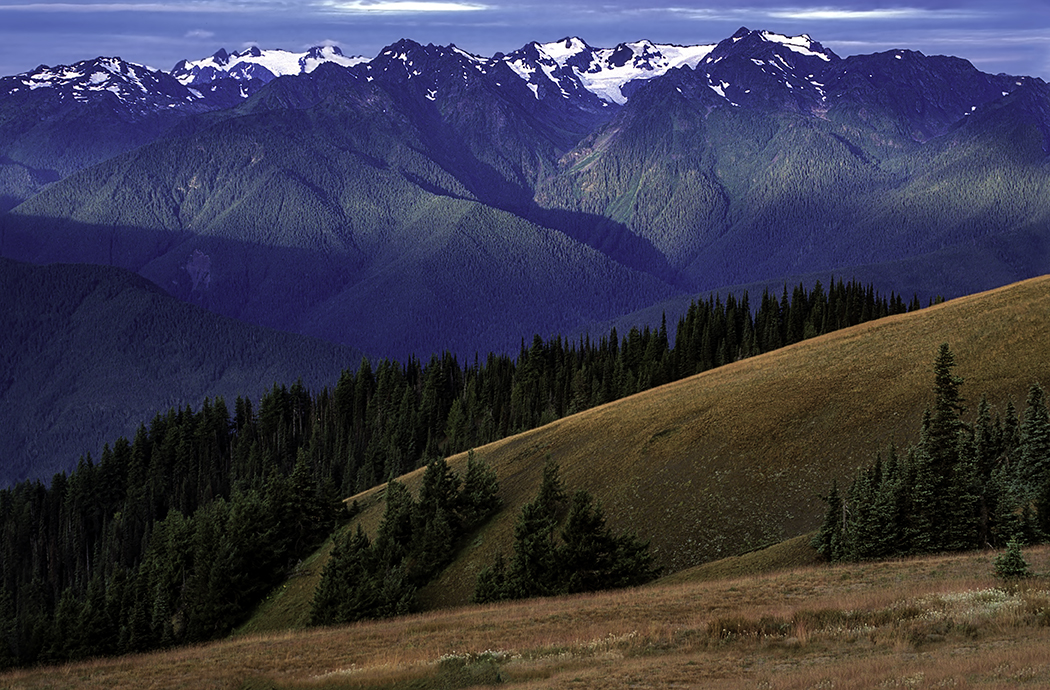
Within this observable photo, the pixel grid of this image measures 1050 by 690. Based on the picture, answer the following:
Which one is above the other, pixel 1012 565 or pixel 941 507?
pixel 1012 565

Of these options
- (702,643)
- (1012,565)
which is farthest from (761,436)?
(702,643)

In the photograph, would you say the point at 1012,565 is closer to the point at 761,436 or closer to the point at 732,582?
the point at 732,582

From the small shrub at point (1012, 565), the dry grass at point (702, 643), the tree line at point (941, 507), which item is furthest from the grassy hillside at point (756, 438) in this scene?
the small shrub at point (1012, 565)

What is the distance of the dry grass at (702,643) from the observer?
2900 cm

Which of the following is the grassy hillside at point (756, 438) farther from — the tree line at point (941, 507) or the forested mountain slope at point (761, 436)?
the tree line at point (941, 507)

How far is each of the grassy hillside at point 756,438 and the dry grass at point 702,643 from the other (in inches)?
522

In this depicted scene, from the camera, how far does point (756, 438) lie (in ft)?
242

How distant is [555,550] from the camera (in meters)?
58.7

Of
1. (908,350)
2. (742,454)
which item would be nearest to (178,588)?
(742,454)

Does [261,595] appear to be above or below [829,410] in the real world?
below

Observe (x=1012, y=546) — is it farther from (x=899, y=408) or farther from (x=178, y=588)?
(x=178, y=588)

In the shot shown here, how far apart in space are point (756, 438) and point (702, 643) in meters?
40.7

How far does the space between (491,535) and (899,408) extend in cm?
2914

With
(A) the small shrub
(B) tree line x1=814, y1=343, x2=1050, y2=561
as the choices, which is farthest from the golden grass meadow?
(B) tree line x1=814, y1=343, x2=1050, y2=561
